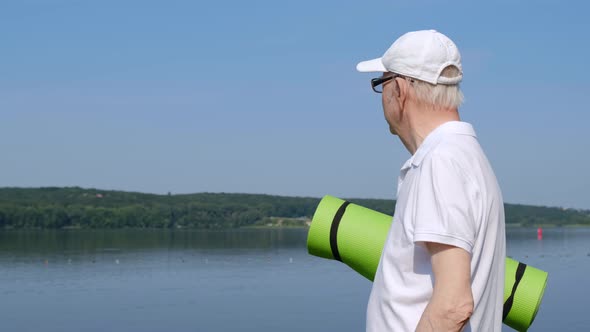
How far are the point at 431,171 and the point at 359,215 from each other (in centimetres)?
135

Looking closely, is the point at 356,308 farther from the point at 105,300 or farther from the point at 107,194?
the point at 107,194

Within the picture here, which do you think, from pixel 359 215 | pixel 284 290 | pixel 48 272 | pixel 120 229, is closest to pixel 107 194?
pixel 120 229

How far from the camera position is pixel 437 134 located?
223cm

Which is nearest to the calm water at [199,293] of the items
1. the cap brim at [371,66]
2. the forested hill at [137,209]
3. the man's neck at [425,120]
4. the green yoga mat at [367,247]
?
the green yoga mat at [367,247]

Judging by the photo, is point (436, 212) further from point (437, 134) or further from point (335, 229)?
point (335, 229)

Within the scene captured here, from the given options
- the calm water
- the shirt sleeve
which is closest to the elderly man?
the shirt sleeve

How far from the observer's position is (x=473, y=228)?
207 cm

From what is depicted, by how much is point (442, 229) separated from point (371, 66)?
1.95 feet

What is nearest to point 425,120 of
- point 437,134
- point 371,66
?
point 437,134

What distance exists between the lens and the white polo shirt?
2057mm

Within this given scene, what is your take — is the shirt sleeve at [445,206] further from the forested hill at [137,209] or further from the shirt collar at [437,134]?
the forested hill at [137,209]

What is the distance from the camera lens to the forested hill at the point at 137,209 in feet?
437

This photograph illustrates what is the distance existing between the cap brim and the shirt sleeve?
0.39 metres

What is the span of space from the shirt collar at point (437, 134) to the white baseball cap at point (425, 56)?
11 cm
